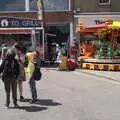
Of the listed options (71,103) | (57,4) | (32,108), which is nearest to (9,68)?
(32,108)

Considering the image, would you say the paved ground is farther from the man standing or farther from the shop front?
the shop front

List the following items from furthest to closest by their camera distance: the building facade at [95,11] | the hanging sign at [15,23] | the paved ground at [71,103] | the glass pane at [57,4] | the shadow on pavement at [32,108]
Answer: the glass pane at [57,4]
the building facade at [95,11]
the hanging sign at [15,23]
the shadow on pavement at [32,108]
the paved ground at [71,103]

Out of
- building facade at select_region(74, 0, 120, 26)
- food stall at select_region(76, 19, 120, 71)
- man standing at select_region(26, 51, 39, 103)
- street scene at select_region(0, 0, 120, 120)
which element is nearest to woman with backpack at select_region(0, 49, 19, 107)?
street scene at select_region(0, 0, 120, 120)

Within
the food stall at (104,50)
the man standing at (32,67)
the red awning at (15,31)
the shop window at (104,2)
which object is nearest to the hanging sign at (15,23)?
the red awning at (15,31)

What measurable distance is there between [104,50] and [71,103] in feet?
46.9

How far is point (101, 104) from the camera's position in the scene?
14.3 meters

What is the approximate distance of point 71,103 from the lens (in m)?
14.4

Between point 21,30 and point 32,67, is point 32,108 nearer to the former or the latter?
point 32,67

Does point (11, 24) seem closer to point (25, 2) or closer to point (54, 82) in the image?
point (25, 2)

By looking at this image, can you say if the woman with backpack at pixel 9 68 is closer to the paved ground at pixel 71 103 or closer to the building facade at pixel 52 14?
the paved ground at pixel 71 103

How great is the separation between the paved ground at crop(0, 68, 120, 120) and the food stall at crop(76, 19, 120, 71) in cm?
652

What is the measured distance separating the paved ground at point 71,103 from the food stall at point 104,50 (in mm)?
6522

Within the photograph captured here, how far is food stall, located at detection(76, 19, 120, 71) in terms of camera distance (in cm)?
2773

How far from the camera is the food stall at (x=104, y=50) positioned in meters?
27.7
